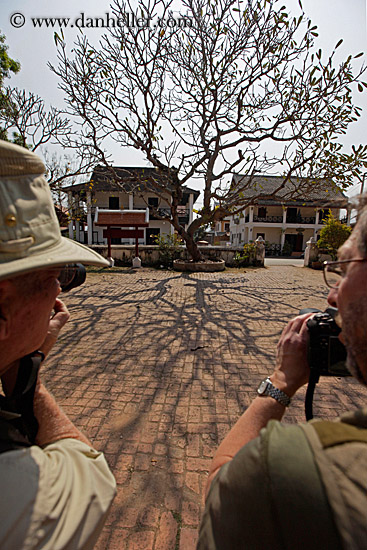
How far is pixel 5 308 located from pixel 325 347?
3.59 ft

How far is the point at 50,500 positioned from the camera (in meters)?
0.71

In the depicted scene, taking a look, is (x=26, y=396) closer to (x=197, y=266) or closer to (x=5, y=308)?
(x=5, y=308)

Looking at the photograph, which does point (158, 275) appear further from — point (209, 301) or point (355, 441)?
point (355, 441)

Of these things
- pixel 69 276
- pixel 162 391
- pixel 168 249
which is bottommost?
pixel 162 391

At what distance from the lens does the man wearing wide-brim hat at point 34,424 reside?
0.68 meters

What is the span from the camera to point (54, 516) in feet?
2.30

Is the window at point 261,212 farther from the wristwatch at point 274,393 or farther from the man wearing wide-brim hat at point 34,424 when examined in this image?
the man wearing wide-brim hat at point 34,424

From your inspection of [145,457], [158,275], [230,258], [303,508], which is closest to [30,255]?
[303,508]

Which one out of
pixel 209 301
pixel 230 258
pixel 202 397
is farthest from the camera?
pixel 230 258

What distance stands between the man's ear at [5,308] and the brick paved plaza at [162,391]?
1690 mm

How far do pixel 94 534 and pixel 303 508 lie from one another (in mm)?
552

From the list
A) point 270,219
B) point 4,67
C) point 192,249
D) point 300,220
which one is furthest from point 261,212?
point 4,67

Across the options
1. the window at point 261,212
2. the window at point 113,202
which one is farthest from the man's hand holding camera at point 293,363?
the window at point 261,212

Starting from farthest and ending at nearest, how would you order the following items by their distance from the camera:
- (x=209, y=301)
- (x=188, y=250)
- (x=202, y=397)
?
(x=188, y=250)
(x=209, y=301)
(x=202, y=397)
